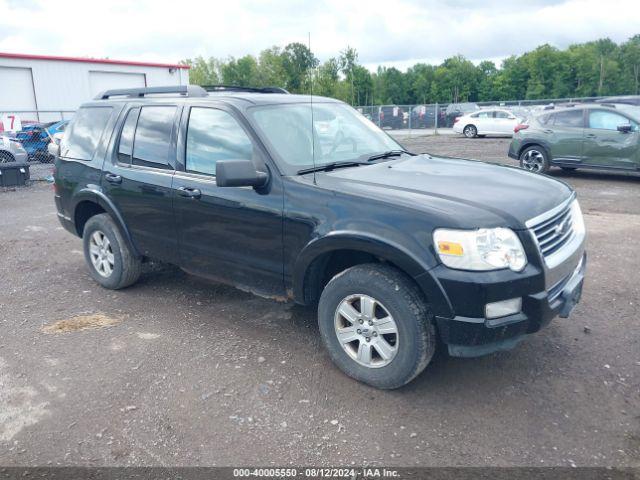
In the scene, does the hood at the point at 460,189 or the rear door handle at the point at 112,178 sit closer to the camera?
the hood at the point at 460,189

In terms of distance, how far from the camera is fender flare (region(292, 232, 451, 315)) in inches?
126

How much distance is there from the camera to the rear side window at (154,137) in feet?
15.4

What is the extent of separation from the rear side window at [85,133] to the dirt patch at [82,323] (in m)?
1.58

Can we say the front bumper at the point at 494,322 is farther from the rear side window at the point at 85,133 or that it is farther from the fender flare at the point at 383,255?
the rear side window at the point at 85,133

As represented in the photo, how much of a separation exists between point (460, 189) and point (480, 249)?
604mm

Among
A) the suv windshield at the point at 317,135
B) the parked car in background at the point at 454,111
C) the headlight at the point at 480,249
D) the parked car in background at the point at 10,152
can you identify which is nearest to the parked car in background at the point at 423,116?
the parked car in background at the point at 454,111

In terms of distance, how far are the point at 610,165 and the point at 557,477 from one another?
397 inches

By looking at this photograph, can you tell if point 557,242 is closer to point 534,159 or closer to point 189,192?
point 189,192

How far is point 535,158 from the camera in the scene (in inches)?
492

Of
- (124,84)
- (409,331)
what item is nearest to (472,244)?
(409,331)

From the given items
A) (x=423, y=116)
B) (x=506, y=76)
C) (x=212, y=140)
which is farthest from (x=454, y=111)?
(x=506, y=76)

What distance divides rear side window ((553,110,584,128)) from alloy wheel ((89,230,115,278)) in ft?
33.2

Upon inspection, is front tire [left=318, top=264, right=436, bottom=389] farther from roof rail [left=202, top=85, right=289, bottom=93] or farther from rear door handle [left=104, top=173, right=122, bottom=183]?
roof rail [left=202, top=85, right=289, bottom=93]

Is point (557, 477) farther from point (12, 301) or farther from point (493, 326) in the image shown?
point (12, 301)
